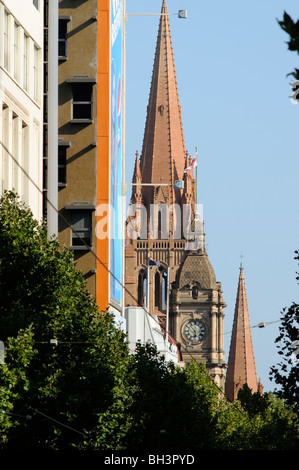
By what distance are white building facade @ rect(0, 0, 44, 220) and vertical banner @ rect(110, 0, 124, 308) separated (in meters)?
16.4

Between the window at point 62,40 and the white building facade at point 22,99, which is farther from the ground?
the window at point 62,40

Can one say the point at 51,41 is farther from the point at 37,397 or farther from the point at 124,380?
the point at 37,397

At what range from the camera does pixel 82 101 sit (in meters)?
86.6

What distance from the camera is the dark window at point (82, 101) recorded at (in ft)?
283

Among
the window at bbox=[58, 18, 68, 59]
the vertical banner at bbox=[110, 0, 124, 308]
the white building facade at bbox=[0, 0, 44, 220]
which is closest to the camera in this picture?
the white building facade at bbox=[0, 0, 44, 220]

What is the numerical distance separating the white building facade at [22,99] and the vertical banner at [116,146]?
646 inches

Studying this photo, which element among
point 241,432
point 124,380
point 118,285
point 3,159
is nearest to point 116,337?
point 124,380

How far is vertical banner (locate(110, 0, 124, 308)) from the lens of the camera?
9025cm

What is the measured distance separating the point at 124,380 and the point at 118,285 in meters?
34.6

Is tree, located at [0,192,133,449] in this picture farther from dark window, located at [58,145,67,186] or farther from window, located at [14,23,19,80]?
dark window, located at [58,145,67,186]

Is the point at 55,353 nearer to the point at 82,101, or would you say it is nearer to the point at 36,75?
the point at 36,75
